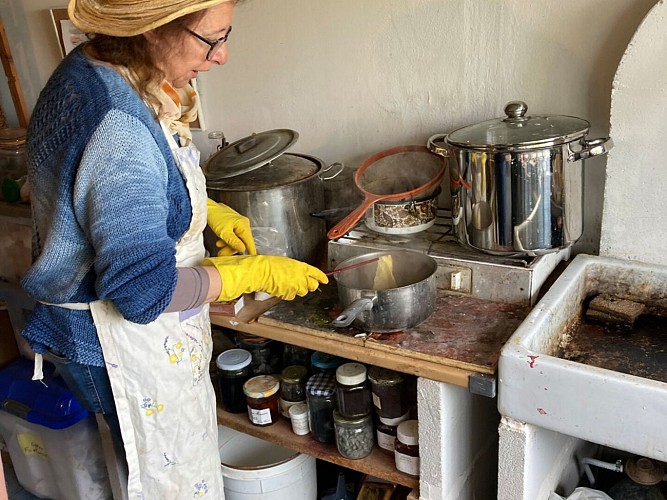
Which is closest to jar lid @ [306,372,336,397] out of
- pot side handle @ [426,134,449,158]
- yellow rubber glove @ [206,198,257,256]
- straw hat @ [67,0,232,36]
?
yellow rubber glove @ [206,198,257,256]

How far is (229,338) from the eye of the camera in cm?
190

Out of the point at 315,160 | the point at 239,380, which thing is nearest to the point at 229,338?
the point at 239,380

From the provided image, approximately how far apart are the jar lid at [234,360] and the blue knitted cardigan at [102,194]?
0.52 meters

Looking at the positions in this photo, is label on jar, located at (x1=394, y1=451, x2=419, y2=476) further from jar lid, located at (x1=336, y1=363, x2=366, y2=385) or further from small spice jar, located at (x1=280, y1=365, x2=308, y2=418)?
small spice jar, located at (x1=280, y1=365, x2=308, y2=418)

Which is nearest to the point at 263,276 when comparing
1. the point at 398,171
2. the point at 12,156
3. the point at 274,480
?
the point at 398,171

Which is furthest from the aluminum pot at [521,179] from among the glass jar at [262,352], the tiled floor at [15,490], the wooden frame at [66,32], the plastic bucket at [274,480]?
the tiled floor at [15,490]

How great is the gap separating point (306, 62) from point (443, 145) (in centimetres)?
56

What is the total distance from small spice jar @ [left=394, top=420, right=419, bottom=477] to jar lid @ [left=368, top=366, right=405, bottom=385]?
0.10 metres

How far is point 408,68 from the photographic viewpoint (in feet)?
5.46

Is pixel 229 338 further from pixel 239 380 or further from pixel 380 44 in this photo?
pixel 380 44

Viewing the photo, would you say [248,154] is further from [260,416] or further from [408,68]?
[260,416]

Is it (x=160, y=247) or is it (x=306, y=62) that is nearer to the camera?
(x=160, y=247)

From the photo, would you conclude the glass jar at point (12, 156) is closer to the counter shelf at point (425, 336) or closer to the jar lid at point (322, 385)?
the counter shelf at point (425, 336)

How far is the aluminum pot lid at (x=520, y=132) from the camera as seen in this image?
1259 mm
